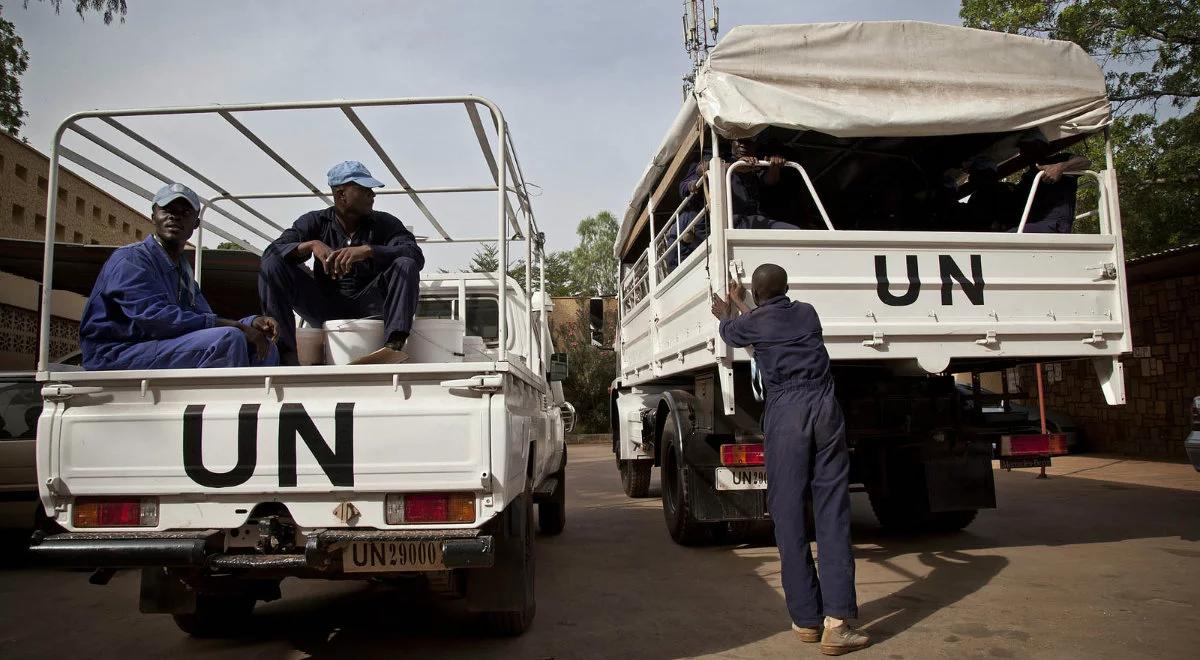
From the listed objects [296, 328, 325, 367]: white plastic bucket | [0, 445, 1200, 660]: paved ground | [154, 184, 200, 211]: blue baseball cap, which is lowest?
[0, 445, 1200, 660]: paved ground

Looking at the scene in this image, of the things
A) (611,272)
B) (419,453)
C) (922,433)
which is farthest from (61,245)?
(611,272)

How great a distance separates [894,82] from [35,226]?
23.8 metres

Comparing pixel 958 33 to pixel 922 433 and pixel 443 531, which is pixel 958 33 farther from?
pixel 443 531

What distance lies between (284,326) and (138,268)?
756mm

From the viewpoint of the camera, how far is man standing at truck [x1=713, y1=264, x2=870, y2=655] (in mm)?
3812

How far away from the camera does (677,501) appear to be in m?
6.52

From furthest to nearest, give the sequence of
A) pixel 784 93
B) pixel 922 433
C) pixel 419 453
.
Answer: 1. pixel 922 433
2. pixel 784 93
3. pixel 419 453

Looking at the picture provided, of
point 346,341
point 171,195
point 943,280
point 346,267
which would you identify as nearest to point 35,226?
point 171,195

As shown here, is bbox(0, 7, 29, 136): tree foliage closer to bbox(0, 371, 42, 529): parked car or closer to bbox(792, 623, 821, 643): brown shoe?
bbox(0, 371, 42, 529): parked car

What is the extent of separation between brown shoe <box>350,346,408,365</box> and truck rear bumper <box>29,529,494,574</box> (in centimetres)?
72

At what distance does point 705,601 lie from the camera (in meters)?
4.84

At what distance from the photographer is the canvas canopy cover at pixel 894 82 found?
511cm

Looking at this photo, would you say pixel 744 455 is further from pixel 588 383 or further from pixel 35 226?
pixel 35 226

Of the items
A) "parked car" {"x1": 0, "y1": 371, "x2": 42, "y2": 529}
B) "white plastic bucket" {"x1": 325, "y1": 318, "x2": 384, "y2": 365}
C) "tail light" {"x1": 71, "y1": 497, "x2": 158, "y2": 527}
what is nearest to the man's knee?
"white plastic bucket" {"x1": 325, "y1": 318, "x2": 384, "y2": 365}
